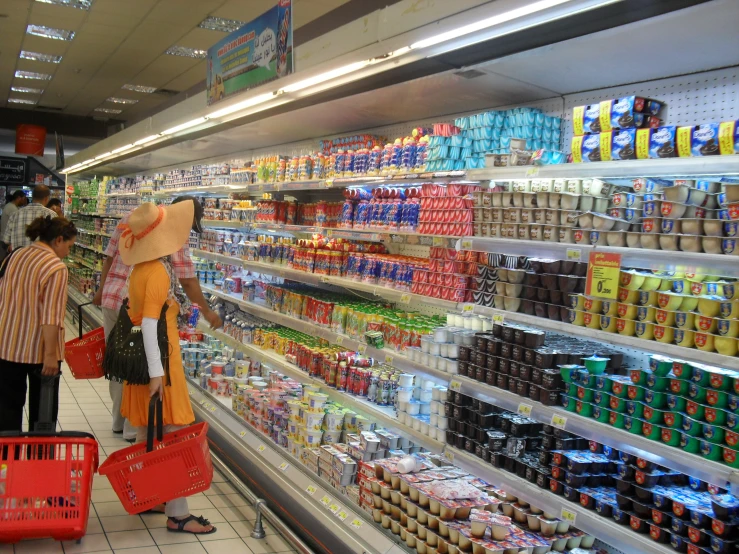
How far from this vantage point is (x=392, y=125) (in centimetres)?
500

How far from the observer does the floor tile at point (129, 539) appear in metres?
3.77

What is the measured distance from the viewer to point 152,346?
3.61 metres

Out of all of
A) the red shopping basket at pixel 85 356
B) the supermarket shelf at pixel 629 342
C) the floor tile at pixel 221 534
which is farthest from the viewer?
the red shopping basket at pixel 85 356

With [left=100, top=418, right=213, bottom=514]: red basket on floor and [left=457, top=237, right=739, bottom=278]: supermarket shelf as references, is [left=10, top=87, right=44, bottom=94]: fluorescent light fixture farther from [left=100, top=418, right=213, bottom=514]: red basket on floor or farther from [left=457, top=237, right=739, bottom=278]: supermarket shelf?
[left=457, top=237, right=739, bottom=278]: supermarket shelf

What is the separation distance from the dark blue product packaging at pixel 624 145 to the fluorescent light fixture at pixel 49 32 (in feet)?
30.7

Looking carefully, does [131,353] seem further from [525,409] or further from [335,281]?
[525,409]

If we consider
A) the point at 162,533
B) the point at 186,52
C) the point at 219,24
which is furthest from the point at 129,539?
the point at 186,52

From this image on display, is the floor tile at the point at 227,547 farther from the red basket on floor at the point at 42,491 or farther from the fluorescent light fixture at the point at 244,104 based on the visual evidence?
the fluorescent light fixture at the point at 244,104

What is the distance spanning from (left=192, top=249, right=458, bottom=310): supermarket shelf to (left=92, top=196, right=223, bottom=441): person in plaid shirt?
0.71m

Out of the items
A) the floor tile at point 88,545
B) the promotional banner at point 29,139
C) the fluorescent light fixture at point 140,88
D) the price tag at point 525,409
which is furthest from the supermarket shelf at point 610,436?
the promotional banner at point 29,139

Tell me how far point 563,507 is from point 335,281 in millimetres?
2324

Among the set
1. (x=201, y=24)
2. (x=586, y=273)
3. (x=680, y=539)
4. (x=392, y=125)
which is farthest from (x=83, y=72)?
(x=680, y=539)

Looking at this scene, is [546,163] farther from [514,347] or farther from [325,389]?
[325,389]

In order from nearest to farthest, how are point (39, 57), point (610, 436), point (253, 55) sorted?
point (610, 436), point (253, 55), point (39, 57)
